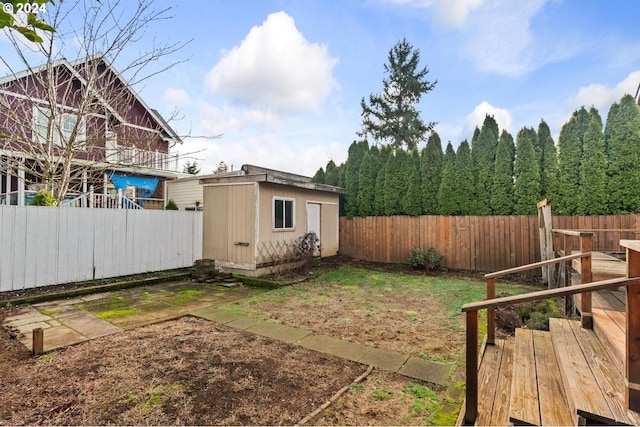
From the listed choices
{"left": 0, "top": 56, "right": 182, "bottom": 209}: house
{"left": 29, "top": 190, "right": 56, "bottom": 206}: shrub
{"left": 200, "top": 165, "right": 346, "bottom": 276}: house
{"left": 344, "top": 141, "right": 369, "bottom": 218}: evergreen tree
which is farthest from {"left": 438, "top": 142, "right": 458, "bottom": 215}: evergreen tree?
{"left": 29, "top": 190, "right": 56, "bottom": 206}: shrub

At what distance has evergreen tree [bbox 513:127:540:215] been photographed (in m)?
8.41

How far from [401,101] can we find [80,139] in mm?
17424

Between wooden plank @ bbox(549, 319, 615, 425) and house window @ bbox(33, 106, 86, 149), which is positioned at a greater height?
house window @ bbox(33, 106, 86, 149)

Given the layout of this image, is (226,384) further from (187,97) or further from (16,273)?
(187,97)

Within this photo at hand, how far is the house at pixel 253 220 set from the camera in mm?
7883

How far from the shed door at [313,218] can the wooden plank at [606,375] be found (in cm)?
765

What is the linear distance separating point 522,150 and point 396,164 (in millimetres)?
3719

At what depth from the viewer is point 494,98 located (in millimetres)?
10156

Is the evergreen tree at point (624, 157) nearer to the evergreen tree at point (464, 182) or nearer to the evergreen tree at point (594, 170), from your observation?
the evergreen tree at point (594, 170)

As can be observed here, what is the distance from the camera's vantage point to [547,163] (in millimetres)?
8336

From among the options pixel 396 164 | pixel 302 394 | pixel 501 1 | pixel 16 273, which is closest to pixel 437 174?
pixel 396 164

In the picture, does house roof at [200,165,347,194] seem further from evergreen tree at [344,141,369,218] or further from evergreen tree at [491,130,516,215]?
evergreen tree at [491,130,516,215]

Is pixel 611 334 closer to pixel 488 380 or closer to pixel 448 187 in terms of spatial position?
pixel 488 380

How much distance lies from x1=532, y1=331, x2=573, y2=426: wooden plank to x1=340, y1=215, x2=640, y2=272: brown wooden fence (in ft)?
20.2
